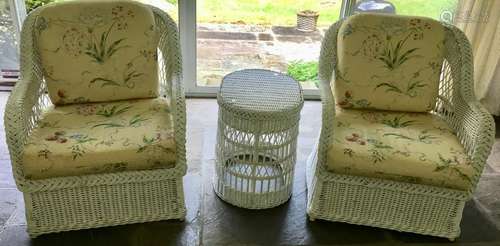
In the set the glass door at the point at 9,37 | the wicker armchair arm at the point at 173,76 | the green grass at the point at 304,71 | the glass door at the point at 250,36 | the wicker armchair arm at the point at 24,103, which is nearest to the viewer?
the wicker armchair arm at the point at 24,103

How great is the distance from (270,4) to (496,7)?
4.21 feet

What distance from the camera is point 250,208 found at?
2.04m

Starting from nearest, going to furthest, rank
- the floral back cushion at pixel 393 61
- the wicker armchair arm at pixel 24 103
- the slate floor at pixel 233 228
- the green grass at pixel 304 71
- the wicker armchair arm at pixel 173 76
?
the wicker armchair arm at pixel 24 103 < the wicker armchair arm at pixel 173 76 < the slate floor at pixel 233 228 < the floral back cushion at pixel 393 61 < the green grass at pixel 304 71

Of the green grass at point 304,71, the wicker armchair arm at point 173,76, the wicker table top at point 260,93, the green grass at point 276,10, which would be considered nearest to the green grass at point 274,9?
the green grass at point 276,10

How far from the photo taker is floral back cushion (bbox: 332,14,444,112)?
79.7 inches

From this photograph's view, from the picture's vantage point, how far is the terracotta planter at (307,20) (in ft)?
9.43

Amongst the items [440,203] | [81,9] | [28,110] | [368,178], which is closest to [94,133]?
[28,110]

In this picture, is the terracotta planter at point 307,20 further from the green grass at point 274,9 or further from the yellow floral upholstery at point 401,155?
the yellow floral upholstery at point 401,155

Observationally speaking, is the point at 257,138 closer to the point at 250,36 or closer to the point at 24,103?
the point at 24,103

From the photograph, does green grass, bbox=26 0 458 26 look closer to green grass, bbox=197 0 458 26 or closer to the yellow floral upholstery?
green grass, bbox=197 0 458 26

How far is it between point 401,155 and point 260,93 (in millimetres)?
628

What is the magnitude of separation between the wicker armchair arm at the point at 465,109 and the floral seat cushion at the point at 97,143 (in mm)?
1162

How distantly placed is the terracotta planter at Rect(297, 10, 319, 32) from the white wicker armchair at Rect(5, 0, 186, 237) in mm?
1161

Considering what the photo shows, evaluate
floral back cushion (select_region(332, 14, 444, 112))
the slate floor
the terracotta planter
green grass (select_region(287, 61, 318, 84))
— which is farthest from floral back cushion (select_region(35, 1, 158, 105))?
green grass (select_region(287, 61, 318, 84))
